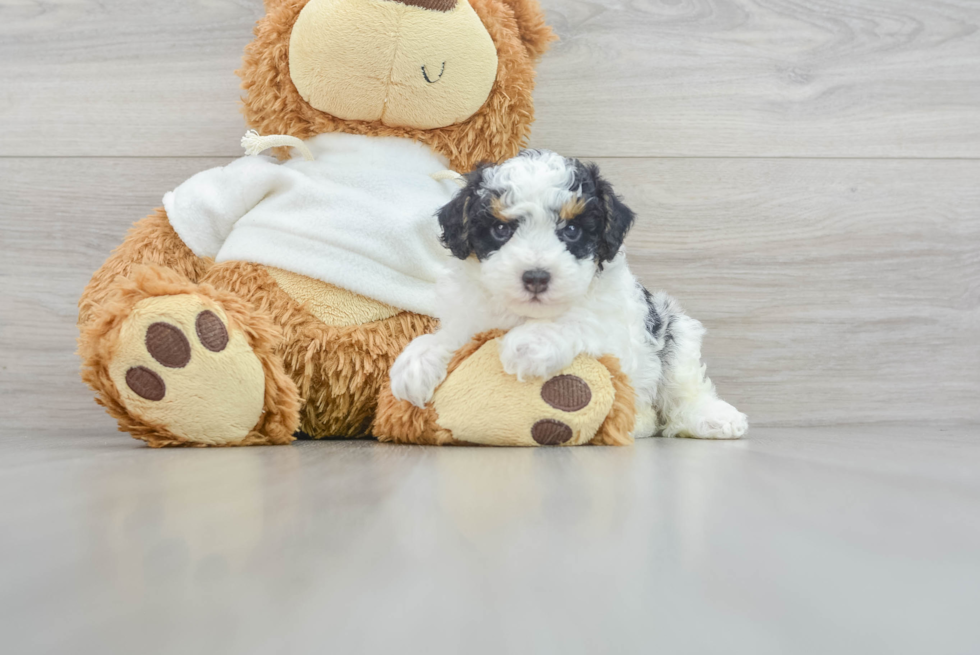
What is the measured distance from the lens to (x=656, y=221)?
163cm

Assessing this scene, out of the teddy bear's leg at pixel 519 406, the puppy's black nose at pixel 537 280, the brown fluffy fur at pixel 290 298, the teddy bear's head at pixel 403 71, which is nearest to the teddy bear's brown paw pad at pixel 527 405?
the teddy bear's leg at pixel 519 406

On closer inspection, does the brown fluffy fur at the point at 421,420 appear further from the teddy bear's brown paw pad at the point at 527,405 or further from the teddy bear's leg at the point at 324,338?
the teddy bear's leg at the point at 324,338

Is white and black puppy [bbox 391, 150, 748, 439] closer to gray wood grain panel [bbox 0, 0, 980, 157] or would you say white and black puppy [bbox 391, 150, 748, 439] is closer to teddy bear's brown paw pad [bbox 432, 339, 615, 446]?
teddy bear's brown paw pad [bbox 432, 339, 615, 446]

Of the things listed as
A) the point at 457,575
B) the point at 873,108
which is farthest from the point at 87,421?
the point at 873,108

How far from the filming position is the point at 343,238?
4.17 ft

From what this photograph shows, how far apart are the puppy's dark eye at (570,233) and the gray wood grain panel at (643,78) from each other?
613 millimetres

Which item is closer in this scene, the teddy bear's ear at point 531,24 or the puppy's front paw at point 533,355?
the puppy's front paw at point 533,355

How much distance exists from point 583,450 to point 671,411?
404 millimetres

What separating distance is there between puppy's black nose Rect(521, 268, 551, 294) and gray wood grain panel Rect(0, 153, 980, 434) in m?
0.66

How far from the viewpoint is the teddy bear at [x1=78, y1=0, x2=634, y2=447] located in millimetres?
1082

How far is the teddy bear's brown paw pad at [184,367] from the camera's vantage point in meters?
1.03

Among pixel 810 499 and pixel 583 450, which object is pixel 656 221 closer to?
pixel 583 450

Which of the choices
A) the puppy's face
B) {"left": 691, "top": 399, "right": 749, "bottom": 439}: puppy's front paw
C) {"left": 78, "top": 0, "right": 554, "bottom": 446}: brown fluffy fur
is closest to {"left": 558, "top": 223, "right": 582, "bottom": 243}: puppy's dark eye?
the puppy's face

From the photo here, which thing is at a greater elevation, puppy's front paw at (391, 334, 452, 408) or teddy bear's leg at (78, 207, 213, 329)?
teddy bear's leg at (78, 207, 213, 329)
